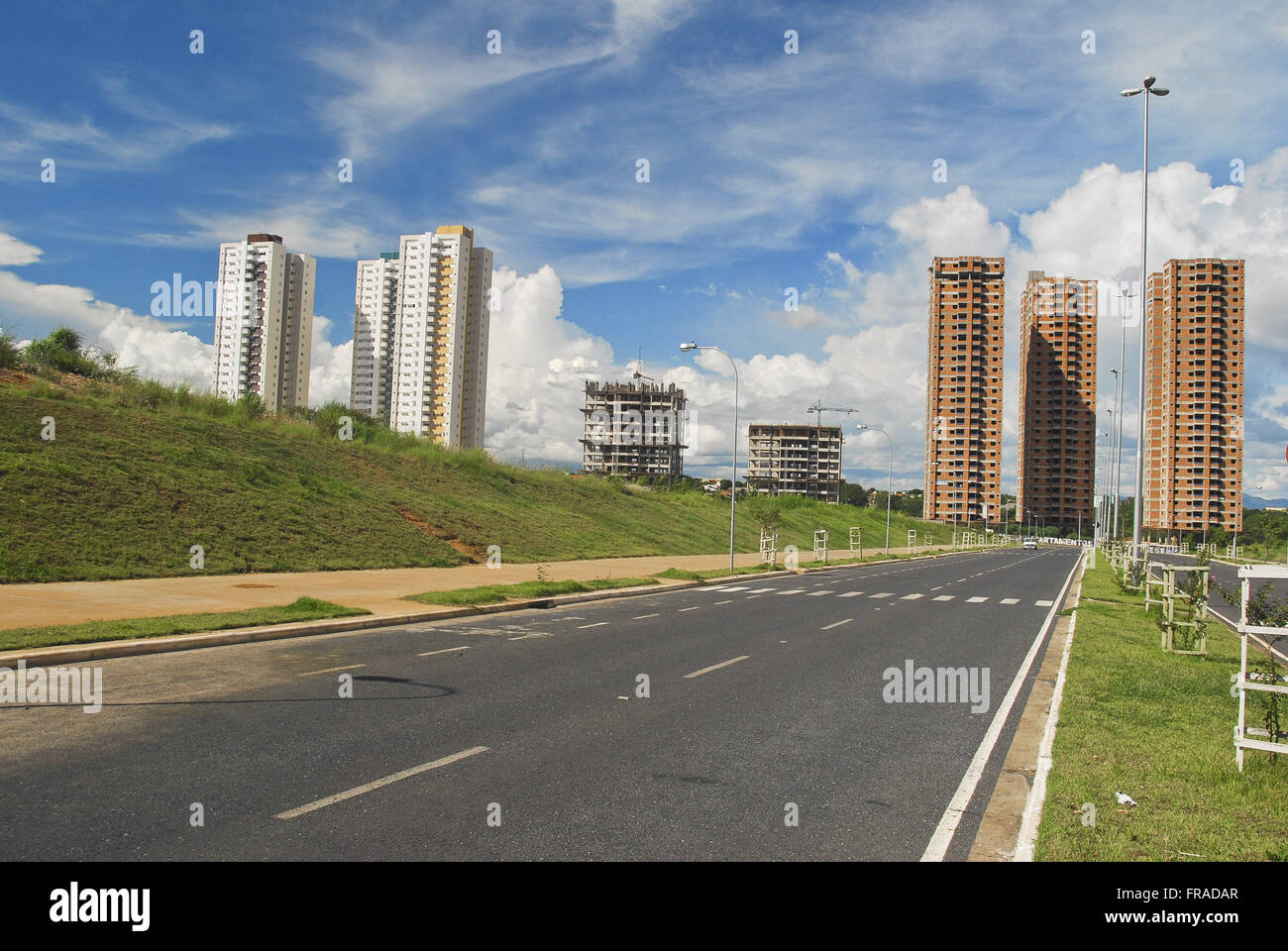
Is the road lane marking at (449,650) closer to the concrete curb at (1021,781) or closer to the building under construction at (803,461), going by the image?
the concrete curb at (1021,781)

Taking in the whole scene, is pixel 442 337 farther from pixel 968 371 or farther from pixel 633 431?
pixel 968 371

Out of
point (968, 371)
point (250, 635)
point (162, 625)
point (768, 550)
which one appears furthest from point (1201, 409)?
point (162, 625)

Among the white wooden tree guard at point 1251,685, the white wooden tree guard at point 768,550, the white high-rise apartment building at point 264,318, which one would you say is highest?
the white high-rise apartment building at point 264,318

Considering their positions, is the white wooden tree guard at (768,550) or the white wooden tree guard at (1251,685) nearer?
the white wooden tree guard at (1251,685)

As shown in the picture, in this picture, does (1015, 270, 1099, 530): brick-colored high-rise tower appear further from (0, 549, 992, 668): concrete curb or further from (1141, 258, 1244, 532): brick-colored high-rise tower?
(0, 549, 992, 668): concrete curb

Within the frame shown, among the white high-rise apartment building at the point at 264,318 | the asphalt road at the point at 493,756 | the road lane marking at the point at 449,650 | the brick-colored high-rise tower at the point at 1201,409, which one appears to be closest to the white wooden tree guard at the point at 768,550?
the asphalt road at the point at 493,756

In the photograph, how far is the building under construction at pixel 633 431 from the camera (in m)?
142

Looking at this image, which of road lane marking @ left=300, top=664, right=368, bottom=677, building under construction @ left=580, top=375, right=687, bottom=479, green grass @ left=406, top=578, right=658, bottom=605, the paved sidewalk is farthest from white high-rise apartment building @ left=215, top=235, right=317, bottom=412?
road lane marking @ left=300, top=664, right=368, bottom=677

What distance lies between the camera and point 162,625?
39.6 feet

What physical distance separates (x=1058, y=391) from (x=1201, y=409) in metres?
43.4

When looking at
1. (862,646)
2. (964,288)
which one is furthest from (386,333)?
(862,646)

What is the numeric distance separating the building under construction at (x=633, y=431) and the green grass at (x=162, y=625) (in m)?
125

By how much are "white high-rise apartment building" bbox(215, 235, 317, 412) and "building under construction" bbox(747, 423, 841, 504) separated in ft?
281
